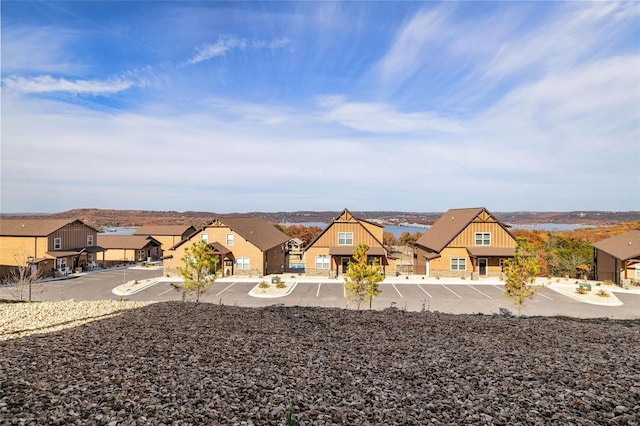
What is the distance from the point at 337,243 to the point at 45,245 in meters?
30.5

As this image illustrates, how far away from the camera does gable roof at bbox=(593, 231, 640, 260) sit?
30150 mm

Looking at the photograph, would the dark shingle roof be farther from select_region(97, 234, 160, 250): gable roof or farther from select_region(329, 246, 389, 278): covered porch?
select_region(97, 234, 160, 250): gable roof

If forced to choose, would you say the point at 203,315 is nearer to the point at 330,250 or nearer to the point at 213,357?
the point at 213,357

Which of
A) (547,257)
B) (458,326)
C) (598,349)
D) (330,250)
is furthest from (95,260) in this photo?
(547,257)

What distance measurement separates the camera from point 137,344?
8.94m

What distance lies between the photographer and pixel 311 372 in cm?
735

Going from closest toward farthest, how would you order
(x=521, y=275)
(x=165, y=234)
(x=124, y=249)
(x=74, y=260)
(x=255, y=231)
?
(x=521, y=275), (x=74, y=260), (x=255, y=231), (x=124, y=249), (x=165, y=234)

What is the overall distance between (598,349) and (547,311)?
1428cm

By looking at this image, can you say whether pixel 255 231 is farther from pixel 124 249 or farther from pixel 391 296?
pixel 124 249

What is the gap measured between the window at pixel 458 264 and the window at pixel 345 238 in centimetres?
1031

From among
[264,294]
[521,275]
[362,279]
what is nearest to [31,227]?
[264,294]

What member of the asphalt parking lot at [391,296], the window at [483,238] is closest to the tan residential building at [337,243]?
the asphalt parking lot at [391,296]

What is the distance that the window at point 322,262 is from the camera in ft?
118

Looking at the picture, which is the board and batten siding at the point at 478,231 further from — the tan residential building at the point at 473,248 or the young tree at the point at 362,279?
the young tree at the point at 362,279
